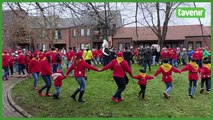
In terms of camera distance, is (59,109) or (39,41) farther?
(39,41)

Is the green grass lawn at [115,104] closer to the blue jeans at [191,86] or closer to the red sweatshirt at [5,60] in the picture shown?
the blue jeans at [191,86]

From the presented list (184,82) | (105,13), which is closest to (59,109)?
(105,13)

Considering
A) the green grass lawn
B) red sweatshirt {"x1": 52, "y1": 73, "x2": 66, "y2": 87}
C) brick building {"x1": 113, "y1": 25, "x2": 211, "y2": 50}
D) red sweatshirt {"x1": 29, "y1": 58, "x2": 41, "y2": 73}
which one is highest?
brick building {"x1": 113, "y1": 25, "x2": 211, "y2": 50}

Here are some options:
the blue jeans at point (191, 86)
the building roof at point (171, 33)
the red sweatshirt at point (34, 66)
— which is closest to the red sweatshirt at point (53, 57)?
the red sweatshirt at point (34, 66)

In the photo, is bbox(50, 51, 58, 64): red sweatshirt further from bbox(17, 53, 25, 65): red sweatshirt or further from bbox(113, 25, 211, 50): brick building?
bbox(113, 25, 211, 50): brick building

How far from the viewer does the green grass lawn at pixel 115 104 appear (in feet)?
30.2

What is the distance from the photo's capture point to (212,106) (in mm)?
10180

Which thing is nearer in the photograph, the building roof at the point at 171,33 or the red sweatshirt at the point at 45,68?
the red sweatshirt at the point at 45,68

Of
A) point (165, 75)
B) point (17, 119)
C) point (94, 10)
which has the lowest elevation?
point (17, 119)

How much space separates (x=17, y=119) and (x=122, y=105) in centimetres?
349

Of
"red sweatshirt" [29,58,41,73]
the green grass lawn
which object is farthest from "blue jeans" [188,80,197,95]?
"red sweatshirt" [29,58,41,73]

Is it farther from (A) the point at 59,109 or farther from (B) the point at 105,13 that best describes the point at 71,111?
(B) the point at 105,13

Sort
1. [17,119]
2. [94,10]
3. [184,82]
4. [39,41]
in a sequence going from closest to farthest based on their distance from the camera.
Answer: [17,119], [94,10], [184,82], [39,41]

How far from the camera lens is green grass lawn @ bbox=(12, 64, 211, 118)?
9199 millimetres
